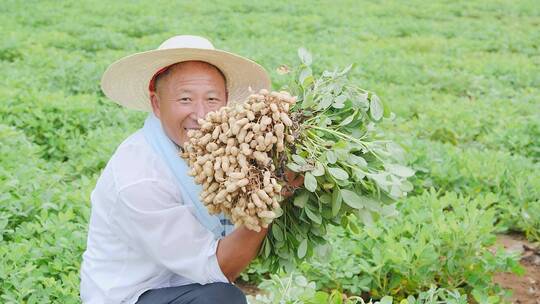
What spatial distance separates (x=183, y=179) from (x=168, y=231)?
18 cm

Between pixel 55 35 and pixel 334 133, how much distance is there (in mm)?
8652

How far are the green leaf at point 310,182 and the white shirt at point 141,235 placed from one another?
1.27 ft

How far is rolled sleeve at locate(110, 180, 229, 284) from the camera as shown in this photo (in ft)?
7.47

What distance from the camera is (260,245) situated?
2.37 meters

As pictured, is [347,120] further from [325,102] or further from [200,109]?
[200,109]

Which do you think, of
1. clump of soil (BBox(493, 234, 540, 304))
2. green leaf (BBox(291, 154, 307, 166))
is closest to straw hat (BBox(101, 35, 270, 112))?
green leaf (BBox(291, 154, 307, 166))

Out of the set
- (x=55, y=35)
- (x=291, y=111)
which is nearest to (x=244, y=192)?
(x=291, y=111)

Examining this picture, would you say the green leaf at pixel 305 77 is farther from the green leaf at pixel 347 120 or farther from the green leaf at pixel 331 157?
the green leaf at pixel 331 157

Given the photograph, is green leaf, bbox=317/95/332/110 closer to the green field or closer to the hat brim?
the hat brim

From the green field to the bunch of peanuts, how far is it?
101 cm

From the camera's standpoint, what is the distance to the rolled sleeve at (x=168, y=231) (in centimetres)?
228

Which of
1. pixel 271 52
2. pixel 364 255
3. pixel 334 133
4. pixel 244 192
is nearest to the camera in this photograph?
pixel 244 192

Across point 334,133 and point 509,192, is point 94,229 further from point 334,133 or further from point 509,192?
point 509,192

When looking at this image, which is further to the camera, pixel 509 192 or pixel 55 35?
pixel 55 35
